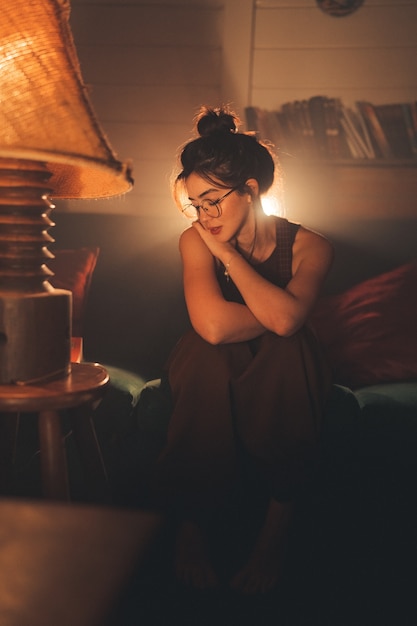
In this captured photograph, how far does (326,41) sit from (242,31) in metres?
0.35

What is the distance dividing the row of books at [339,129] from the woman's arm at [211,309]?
1.21m

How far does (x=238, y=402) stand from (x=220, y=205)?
0.50m

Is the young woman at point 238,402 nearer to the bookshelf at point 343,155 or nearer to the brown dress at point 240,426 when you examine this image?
the brown dress at point 240,426

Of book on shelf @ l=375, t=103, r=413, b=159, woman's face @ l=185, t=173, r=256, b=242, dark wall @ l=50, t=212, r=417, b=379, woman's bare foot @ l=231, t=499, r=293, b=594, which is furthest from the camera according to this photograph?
book on shelf @ l=375, t=103, r=413, b=159

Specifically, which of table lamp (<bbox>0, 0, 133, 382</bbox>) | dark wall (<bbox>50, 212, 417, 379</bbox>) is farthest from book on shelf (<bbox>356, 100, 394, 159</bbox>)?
table lamp (<bbox>0, 0, 133, 382</bbox>)

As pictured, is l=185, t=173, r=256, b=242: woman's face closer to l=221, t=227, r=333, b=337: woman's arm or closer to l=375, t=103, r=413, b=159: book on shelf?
l=221, t=227, r=333, b=337: woman's arm

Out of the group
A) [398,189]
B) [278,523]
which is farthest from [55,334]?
[398,189]

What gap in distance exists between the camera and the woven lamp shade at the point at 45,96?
1.02 m

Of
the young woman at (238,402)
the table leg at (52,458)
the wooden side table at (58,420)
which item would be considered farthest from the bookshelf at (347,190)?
the table leg at (52,458)

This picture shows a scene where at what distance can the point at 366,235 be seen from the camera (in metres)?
2.45

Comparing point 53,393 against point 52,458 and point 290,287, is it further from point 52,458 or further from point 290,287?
point 290,287

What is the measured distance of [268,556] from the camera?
153 centimetres

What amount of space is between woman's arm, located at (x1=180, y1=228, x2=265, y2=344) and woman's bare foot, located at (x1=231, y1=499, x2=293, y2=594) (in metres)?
0.39

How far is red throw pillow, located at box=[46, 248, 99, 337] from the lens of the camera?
2.12 metres
